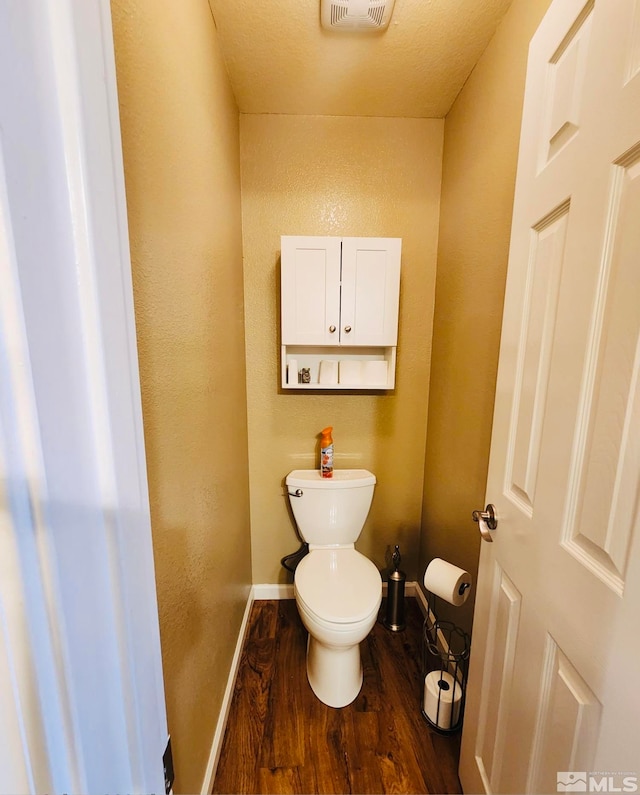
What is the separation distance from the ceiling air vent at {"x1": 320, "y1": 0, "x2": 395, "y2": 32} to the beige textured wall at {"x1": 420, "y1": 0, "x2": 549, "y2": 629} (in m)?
0.40

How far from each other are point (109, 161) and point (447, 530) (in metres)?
1.55

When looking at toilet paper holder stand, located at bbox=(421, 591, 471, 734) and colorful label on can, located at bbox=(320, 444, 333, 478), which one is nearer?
toilet paper holder stand, located at bbox=(421, 591, 471, 734)

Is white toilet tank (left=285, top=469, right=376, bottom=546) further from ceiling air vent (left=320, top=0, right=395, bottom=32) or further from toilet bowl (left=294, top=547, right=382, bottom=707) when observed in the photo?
ceiling air vent (left=320, top=0, right=395, bottom=32)

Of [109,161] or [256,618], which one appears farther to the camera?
[256,618]

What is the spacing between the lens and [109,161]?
325mm

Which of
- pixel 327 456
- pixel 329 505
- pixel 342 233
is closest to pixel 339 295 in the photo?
pixel 342 233

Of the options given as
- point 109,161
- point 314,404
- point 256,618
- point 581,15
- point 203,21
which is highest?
point 203,21

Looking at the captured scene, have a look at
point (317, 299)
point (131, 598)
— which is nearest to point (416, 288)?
point (317, 299)

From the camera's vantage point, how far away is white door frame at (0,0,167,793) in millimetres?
252

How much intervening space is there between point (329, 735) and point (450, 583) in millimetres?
713

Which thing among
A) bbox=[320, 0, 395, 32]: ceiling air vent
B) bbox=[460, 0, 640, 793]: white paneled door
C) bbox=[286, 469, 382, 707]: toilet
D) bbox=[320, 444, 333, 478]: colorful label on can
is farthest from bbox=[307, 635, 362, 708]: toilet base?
bbox=[320, 0, 395, 32]: ceiling air vent

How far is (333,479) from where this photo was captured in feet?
5.04

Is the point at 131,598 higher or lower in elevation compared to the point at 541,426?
lower

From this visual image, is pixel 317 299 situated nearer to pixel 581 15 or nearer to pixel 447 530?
pixel 581 15
